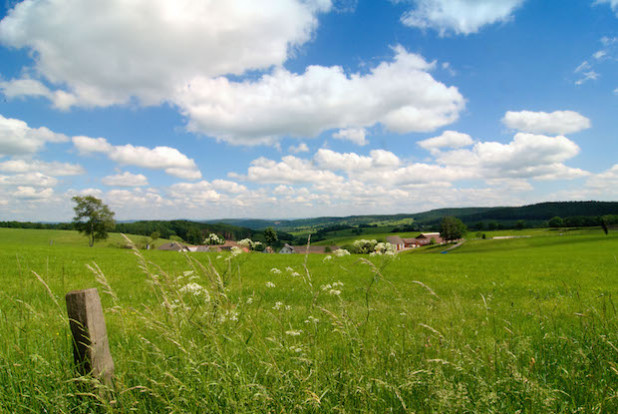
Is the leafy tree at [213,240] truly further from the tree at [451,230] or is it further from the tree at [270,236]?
the tree at [451,230]

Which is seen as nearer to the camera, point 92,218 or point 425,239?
point 92,218

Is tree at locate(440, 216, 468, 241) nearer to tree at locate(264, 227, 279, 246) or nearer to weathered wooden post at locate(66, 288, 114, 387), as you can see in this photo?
tree at locate(264, 227, 279, 246)

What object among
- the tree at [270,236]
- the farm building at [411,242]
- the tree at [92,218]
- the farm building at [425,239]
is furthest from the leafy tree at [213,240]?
the farm building at [425,239]

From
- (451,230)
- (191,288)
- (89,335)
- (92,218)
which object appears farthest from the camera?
(451,230)

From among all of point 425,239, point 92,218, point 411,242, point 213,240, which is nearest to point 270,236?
point 213,240

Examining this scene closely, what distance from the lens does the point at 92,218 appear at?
80.8m

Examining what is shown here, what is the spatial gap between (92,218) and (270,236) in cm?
9313

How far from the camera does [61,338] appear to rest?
4492mm

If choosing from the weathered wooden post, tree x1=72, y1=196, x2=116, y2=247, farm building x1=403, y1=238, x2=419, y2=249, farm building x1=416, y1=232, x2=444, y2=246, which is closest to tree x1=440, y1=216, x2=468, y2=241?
farm building x1=403, y1=238, x2=419, y2=249

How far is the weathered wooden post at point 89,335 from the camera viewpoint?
2986 mm

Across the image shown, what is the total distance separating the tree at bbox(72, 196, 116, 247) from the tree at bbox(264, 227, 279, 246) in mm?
92180

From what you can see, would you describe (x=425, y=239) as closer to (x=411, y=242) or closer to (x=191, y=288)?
(x=411, y=242)

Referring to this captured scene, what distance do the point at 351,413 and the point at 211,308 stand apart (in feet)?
6.06

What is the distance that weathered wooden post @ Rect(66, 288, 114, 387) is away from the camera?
2986 millimetres
